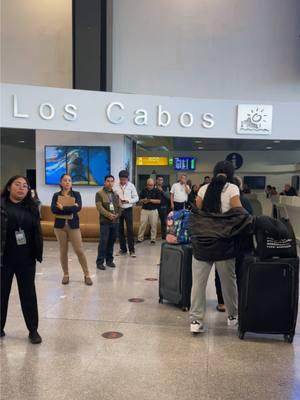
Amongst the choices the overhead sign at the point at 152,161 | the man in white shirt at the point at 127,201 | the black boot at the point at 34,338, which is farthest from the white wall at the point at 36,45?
the black boot at the point at 34,338

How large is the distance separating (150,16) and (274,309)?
9.90m

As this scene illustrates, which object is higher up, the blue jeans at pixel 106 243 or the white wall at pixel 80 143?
the white wall at pixel 80 143

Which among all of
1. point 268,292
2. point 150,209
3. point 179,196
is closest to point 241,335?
point 268,292

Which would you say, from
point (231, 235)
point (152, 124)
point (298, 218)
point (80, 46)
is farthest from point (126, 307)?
point (80, 46)

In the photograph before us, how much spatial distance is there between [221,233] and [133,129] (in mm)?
6143

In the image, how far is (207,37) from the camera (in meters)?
11.6

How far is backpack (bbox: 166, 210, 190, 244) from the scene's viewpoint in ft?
15.9

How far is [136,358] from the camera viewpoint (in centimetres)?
353

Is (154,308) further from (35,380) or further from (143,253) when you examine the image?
(143,253)

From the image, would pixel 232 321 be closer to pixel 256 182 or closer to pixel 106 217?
pixel 106 217

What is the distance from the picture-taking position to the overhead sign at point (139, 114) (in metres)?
9.07

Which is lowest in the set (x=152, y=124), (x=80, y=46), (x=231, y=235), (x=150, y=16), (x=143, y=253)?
(x=143, y=253)

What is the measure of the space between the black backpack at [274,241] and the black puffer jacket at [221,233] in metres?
0.17

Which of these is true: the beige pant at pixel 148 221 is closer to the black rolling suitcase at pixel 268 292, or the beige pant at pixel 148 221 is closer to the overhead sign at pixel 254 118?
the overhead sign at pixel 254 118
